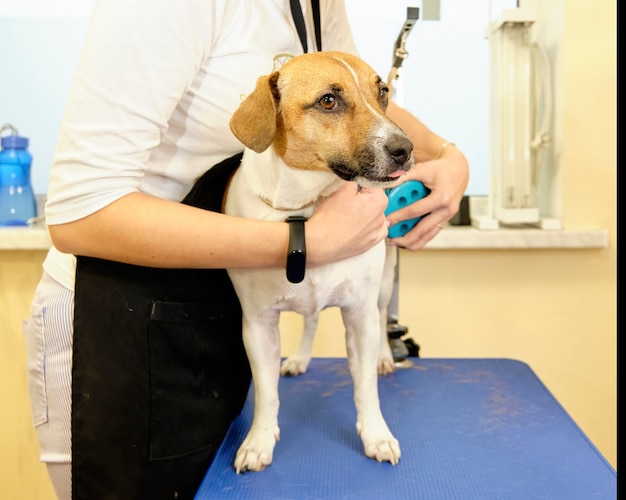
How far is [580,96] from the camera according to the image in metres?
1.85

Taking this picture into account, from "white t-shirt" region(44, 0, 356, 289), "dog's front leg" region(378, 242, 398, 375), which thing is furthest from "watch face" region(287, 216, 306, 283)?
"dog's front leg" region(378, 242, 398, 375)

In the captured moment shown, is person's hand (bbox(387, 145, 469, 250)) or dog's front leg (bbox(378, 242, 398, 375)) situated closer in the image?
person's hand (bbox(387, 145, 469, 250))

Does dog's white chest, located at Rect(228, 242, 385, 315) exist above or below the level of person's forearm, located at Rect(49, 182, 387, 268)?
below

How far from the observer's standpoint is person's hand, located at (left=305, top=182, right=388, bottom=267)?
0.90m

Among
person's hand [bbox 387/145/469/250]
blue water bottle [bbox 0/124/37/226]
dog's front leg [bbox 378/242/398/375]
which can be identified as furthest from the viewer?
blue water bottle [bbox 0/124/37/226]

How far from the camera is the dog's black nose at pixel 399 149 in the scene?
881 millimetres

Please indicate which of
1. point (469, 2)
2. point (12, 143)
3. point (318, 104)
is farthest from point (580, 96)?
point (12, 143)

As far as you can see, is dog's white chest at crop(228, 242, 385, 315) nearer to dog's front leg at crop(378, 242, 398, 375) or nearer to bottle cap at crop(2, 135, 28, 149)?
dog's front leg at crop(378, 242, 398, 375)

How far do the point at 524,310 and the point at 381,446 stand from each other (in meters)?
1.16

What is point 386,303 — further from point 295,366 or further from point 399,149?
point 399,149

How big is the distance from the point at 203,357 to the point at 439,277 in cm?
112

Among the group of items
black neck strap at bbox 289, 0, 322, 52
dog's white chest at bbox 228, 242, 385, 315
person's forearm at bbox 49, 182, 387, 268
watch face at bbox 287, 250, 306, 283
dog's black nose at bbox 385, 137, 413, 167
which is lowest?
dog's white chest at bbox 228, 242, 385, 315

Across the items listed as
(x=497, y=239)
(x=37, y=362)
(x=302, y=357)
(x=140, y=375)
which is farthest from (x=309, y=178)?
(x=497, y=239)

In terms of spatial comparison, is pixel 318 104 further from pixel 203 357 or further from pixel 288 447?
pixel 288 447
